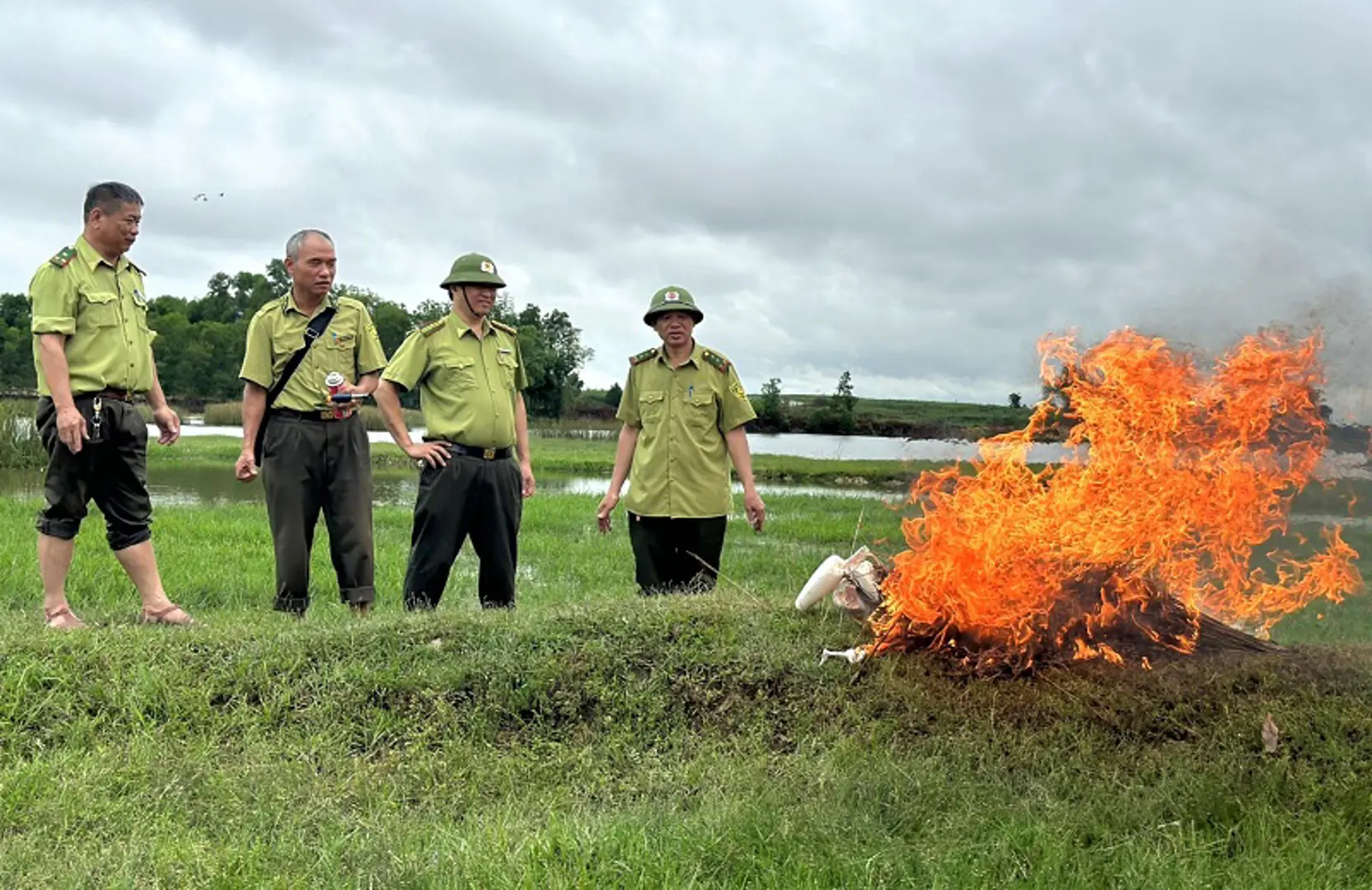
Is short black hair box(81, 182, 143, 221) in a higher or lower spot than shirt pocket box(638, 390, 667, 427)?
higher

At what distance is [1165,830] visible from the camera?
344 centimetres

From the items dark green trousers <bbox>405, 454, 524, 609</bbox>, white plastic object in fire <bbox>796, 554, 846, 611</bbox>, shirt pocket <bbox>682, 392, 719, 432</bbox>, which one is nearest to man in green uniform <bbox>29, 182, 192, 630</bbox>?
dark green trousers <bbox>405, 454, 524, 609</bbox>

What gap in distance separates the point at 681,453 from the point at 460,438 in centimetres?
142

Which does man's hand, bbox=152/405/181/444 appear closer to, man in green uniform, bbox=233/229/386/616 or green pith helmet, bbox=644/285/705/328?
man in green uniform, bbox=233/229/386/616

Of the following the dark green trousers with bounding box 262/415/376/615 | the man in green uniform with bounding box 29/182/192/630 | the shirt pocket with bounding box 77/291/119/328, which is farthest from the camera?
the dark green trousers with bounding box 262/415/376/615

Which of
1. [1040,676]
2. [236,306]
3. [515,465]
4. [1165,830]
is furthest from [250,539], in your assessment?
[236,306]

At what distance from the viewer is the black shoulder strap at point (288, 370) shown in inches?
234

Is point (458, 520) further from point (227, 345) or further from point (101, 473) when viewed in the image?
point (227, 345)

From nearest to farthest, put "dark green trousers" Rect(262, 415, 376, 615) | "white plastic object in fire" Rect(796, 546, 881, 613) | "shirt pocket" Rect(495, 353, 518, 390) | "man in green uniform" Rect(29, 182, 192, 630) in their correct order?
1. "white plastic object in fire" Rect(796, 546, 881, 613)
2. "man in green uniform" Rect(29, 182, 192, 630)
3. "dark green trousers" Rect(262, 415, 376, 615)
4. "shirt pocket" Rect(495, 353, 518, 390)

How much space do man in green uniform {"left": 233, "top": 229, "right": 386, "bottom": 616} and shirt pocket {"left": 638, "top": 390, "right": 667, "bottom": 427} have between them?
1.75 meters

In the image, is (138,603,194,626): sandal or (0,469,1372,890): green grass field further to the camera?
(138,603,194,626): sandal

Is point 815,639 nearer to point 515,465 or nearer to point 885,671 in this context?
point 885,671

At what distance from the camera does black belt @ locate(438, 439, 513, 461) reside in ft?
19.6

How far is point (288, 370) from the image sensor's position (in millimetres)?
5957
